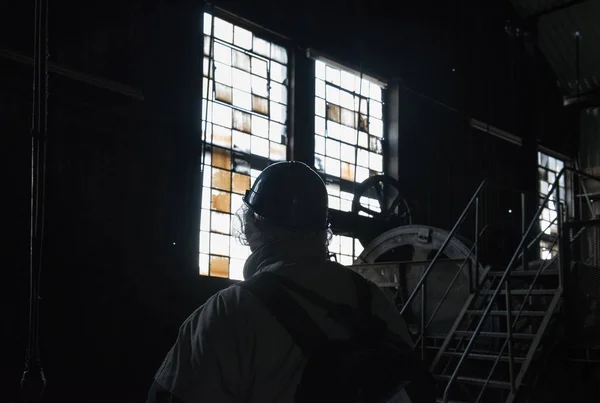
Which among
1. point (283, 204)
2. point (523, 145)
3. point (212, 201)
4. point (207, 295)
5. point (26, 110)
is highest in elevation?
point (523, 145)

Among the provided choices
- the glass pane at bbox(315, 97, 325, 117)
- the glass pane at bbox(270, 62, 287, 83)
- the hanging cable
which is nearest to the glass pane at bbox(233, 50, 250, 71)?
the glass pane at bbox(270, 62, 287, 83)

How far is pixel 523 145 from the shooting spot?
14234 millimetres

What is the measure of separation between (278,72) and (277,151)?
1.12m

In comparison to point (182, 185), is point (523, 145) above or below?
above

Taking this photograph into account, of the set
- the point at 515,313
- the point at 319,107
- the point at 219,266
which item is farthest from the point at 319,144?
the point at 515,313

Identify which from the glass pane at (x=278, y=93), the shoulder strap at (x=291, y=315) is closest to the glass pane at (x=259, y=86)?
the glass pane at (x=278, y=93)

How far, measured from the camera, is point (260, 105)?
9438 millimetres

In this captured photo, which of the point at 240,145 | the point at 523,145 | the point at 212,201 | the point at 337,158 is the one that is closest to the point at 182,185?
the point at 212,201

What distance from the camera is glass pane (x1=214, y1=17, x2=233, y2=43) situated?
29.5ft

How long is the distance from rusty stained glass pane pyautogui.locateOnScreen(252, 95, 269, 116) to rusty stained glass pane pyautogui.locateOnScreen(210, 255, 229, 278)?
2065 mm

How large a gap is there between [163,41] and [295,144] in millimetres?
2353

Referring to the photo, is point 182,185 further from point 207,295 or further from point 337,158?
point 337,158

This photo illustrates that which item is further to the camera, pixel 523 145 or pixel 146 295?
pixel 523 145

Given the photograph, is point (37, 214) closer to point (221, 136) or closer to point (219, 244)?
point (219, 244)
